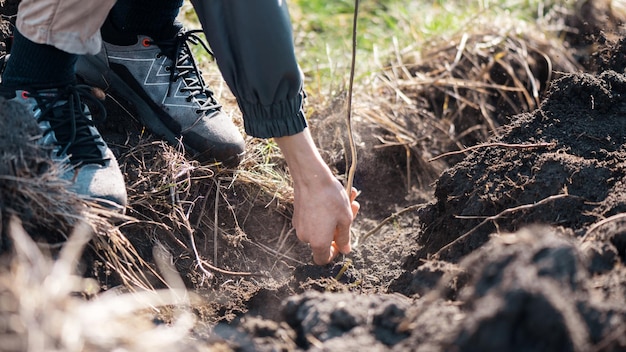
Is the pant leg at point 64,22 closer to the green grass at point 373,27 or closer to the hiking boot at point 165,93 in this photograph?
the hiking boot at point 165,93

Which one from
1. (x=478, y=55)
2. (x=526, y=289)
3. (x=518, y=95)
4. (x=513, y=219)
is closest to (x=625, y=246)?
(x=513, y=219)

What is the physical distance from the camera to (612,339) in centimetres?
116

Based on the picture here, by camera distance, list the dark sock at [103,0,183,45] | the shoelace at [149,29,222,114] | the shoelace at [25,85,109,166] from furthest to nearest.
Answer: the shoelace at [149,29,222,114] < the dark sock at [103,0,183,45] < the shoelace at [25,85,109,166]

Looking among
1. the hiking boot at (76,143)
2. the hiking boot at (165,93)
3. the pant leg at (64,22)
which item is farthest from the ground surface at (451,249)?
the pant leg at (64,22)

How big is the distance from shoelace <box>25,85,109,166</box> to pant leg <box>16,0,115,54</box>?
0.17 metres

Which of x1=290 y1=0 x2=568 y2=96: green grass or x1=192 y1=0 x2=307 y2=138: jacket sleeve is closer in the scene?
x1=192 y1=0 x2=307 y2=138: jacket sleeve

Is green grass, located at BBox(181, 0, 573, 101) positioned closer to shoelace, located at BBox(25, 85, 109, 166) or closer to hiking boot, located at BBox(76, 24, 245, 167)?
hiking boot, located at BBox(76, 24, 245, 167)

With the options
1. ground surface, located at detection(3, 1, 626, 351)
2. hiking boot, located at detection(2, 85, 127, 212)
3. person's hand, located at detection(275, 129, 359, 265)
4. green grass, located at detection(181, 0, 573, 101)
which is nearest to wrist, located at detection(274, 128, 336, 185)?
person's hand, located at detection(275, 129, 359, 265)

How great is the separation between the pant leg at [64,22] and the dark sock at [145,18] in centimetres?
36

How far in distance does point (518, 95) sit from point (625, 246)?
1.75m

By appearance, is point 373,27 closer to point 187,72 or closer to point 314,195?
point 187,72

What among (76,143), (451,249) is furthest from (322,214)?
(76,143)

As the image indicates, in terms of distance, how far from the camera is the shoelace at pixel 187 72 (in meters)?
2.23

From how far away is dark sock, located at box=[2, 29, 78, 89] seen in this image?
1816 mm
